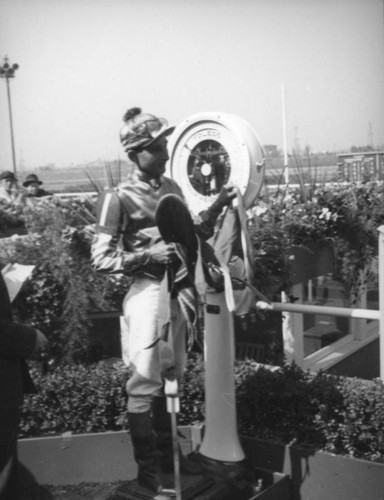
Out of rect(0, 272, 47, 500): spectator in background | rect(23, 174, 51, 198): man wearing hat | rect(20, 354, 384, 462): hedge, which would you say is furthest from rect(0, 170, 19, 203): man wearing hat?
rect(0, 272, 47, 500): spectator in background

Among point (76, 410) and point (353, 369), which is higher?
point (76, 410)

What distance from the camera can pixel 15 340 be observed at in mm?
2781

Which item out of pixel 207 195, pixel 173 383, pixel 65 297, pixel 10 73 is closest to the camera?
pixel 173 383

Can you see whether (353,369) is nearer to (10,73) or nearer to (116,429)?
(116,429)

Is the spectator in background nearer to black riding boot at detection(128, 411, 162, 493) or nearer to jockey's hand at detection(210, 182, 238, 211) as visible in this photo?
black riding boot at detection(128, 411, 162, 493)

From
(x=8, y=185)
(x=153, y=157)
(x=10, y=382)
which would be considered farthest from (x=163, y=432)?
(x=8, y=185)

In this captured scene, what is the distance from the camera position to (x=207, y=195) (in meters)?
3.92

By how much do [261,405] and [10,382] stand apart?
1.64 metres

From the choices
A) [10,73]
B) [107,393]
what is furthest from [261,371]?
[10,73]

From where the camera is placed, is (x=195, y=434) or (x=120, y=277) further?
(x=120, y=277)

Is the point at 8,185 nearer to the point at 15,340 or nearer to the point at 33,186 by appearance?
the point at 33,186

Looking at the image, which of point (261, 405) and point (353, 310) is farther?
point (261, 405)

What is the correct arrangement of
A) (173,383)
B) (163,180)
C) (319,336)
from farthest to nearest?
(319,336), (163,180), (173,383)

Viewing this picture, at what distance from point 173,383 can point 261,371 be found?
3.39 ft
